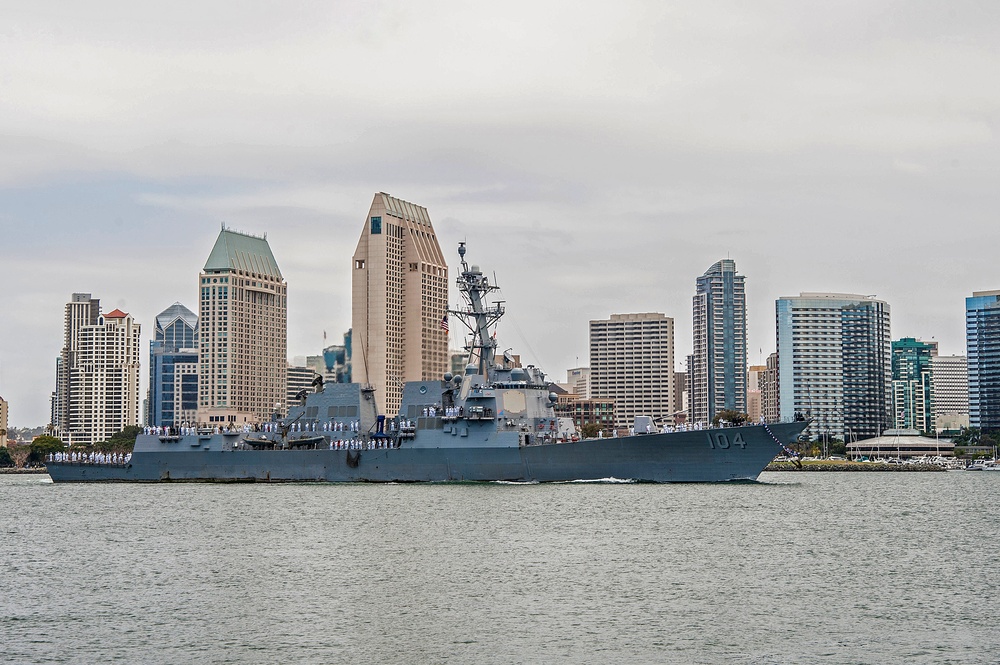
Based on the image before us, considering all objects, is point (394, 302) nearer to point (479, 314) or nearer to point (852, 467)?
point (852, 467)

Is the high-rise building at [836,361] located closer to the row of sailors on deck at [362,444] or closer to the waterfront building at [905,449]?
the waterfront building at [905,449]

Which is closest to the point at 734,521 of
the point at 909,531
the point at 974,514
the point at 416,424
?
the point at 909,531

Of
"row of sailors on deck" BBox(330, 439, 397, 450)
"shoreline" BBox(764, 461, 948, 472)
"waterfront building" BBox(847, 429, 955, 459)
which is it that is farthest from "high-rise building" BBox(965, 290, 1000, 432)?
"row of sailors on deck" BBox(330, 439, 397, 450)

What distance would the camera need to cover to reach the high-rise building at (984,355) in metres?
170

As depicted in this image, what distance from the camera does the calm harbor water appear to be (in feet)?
72.1

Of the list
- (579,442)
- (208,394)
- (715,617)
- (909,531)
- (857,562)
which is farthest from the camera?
(208,394)

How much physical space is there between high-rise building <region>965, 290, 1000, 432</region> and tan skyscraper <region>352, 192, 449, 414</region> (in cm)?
7508

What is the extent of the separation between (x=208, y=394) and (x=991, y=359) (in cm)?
11920

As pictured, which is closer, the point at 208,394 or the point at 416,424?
the point at 416,424

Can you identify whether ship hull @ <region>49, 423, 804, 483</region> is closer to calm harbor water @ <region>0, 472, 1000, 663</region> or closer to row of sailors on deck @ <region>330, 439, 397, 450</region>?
row of sailors on deck @ <region>330, 439, 397, 450</region>

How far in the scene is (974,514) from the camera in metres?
49.4

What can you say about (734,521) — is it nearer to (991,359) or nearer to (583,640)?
(583,640)

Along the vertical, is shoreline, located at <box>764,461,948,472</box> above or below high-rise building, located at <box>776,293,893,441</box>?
below

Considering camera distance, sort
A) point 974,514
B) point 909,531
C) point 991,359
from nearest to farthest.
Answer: point 909,531
point 974,514
point 991,359
